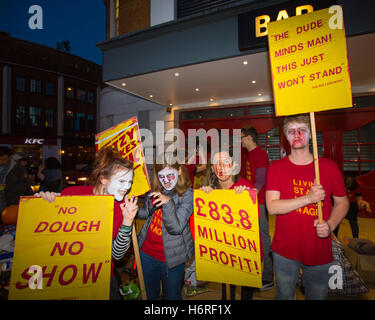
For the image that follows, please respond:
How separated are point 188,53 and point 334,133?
18.6ft

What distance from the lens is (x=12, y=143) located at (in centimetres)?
2208

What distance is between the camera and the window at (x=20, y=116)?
2304cm

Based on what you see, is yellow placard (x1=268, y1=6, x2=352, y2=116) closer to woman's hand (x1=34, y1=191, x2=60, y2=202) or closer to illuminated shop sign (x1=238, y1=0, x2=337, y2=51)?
woman's hand (x1=34, y1=191, x2=60, y2=202)

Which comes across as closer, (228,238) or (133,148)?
(228,238)

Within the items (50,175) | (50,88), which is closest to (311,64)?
(50,175)

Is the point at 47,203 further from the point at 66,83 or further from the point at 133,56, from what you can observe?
the point at 66,83

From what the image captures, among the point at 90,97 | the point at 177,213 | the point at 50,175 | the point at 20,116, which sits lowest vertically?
the point at 177,213

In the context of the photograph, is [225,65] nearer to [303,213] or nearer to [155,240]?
[303,213]

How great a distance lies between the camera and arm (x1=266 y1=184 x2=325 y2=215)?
1741mm

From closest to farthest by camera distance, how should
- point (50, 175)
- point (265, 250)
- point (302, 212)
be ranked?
point (302, 212)
point (265, 250)
point (50, 175)

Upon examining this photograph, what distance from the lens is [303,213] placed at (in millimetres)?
1937

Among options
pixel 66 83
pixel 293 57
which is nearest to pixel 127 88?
pixel 293 57

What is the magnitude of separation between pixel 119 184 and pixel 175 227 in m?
0.66

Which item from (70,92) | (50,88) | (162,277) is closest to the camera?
(162,277)
